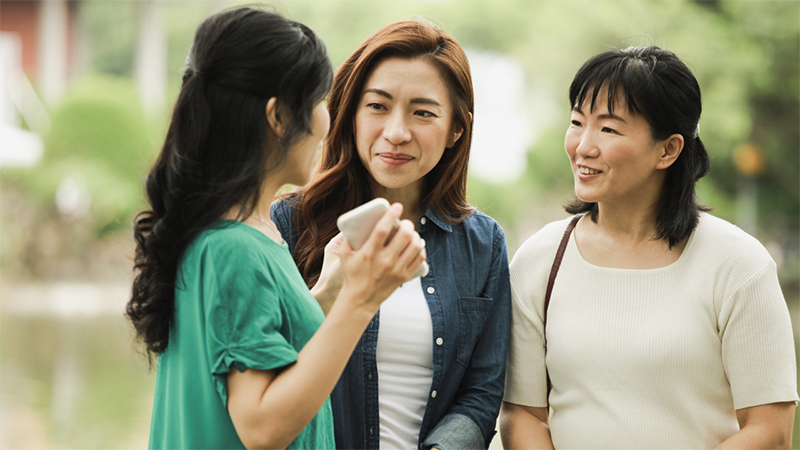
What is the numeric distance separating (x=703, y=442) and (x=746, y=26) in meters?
12.4

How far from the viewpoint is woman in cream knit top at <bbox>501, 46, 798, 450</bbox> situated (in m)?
2.26

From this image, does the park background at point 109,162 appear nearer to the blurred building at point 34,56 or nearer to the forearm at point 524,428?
the blurred building at point 34,56

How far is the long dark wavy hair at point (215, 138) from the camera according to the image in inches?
67.6

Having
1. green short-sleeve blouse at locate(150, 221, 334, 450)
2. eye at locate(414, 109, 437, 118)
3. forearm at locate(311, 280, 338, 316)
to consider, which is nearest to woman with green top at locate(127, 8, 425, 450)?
green short-sleeve blouse at locate(150, 221, 334, 450)

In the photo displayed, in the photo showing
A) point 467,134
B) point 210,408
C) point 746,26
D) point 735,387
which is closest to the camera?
point 210,408

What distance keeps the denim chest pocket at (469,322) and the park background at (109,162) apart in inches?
176

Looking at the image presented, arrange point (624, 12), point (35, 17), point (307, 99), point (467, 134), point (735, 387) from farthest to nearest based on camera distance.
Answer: point (35, 17)
point (624, 12)
point (467, 134)
point (735, 387)
point (307, 99)

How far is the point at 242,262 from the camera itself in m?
1.66

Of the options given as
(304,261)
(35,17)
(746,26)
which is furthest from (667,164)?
(35,17)

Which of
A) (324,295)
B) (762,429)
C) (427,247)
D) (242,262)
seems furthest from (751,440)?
(242,262)

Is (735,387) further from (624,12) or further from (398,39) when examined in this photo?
(624,12)

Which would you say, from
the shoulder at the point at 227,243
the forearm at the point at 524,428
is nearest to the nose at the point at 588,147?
the forearm at the point at 524,428

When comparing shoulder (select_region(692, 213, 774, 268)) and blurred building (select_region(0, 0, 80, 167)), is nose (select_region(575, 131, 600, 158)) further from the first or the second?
blurred building (select_region(0, 0, 80, 167))

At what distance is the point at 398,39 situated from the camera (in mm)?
2447
